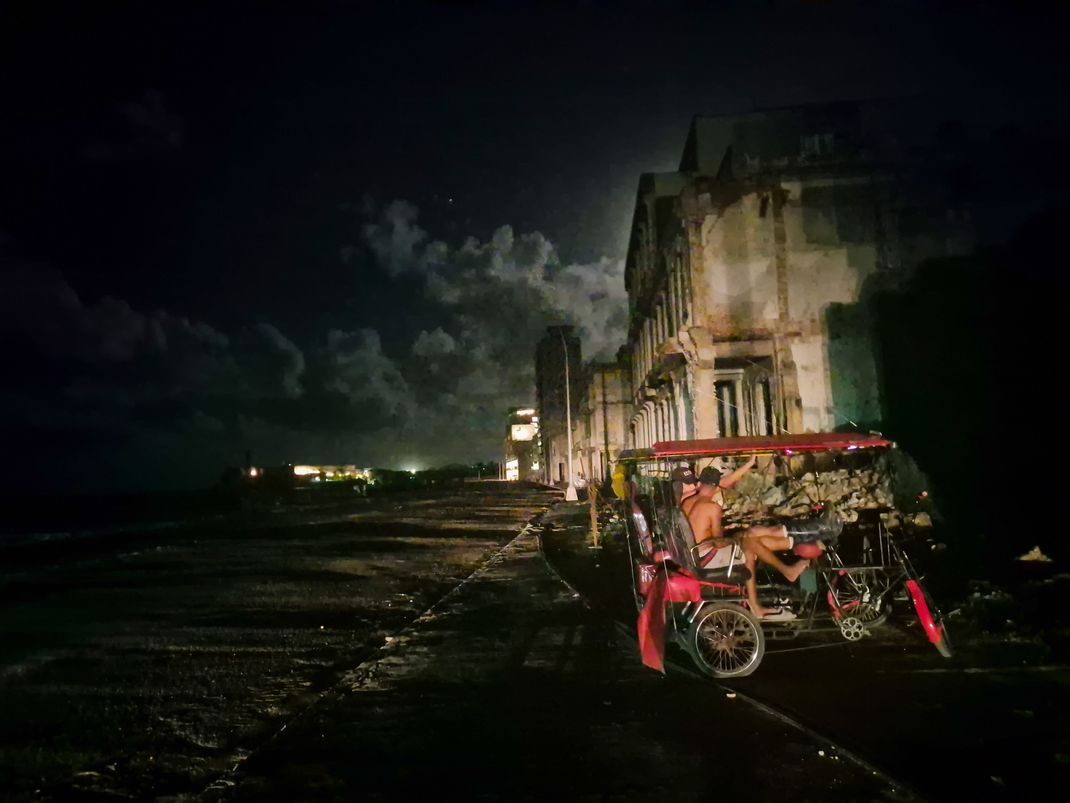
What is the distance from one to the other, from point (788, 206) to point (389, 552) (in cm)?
1575

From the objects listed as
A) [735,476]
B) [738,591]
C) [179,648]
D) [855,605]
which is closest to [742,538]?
[738,591]

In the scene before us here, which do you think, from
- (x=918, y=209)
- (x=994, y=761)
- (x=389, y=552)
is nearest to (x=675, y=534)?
(x=994, y=761)

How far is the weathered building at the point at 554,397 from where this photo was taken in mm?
79438

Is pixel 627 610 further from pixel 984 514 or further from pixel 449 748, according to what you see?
pixel 984 514

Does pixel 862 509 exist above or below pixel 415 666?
above

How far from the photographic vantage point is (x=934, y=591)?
11.2 metres

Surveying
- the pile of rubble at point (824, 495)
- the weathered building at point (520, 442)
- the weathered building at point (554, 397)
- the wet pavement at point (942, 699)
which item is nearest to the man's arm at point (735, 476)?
the wet pavement at point (942, 699)

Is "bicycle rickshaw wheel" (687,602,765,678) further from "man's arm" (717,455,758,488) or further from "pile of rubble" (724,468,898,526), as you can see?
"pile of rubble" (724,468,898,526)

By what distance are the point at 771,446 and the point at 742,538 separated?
1184mm

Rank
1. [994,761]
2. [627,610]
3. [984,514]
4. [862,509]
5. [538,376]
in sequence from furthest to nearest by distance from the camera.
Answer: [538,376] < [862,509] < [984,514] < [627,610] < [994,761]

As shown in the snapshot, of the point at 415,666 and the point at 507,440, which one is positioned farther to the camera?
the point at 507,440

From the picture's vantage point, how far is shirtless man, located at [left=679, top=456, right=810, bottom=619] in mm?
7619

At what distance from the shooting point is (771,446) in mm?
8391

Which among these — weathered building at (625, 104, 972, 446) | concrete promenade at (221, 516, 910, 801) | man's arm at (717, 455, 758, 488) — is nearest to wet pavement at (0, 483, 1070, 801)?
concrete promenade at (221, 516, 910, 801)
